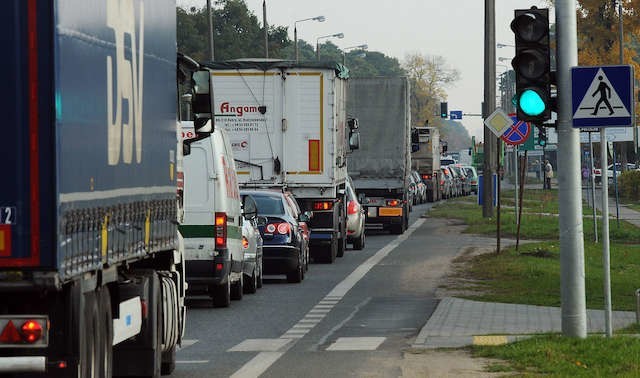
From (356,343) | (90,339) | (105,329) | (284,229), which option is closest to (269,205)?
(284,229)

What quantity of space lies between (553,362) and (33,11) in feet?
22.5

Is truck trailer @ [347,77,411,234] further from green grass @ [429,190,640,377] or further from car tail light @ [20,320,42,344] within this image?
car tail light @ [20,320,42,344]

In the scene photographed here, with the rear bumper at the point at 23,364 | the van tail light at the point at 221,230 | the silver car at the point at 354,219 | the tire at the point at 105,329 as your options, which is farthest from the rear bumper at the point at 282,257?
the rear bumper at the point at 23,364

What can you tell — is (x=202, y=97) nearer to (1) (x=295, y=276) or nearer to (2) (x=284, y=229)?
(2) (x=284, y=229)

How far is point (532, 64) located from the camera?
16.0 m

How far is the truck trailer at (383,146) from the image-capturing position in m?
44.1

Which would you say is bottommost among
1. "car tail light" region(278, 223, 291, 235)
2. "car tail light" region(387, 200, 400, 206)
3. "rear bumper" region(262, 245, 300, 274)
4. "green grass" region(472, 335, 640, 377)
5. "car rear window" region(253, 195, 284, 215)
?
"green grass" region(472, 335, 640, 377)


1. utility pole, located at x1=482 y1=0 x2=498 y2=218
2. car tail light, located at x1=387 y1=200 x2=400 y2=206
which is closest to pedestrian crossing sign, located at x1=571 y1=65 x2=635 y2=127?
car tail light, located at x1=387 y1=200 x2=400 y2=206

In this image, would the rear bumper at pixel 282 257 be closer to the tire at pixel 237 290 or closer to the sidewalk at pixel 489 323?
the tire at pixel 237 290

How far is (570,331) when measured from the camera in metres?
15.9

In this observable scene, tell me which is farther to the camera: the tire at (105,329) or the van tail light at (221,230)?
the van tail light at (221,230)

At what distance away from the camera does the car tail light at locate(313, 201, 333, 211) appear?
32219 mm

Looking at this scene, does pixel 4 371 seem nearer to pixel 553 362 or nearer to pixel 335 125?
pixel 553 362

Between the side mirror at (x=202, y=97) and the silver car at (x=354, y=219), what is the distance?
2146cm
